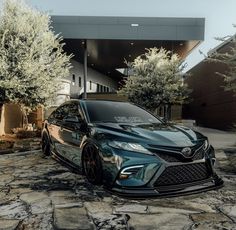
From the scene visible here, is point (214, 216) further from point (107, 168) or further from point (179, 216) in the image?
point (107, 168)

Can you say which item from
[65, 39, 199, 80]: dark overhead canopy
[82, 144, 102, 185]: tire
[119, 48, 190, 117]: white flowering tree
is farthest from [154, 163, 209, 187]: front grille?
[65, 39, 199, 80]: dark overhead canopy

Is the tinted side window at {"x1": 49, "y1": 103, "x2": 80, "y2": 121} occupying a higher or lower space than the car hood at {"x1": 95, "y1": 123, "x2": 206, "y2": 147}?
higher

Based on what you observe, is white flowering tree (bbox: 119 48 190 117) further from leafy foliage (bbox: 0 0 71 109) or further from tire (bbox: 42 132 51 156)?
tire (bbox: 42 132 51 156)

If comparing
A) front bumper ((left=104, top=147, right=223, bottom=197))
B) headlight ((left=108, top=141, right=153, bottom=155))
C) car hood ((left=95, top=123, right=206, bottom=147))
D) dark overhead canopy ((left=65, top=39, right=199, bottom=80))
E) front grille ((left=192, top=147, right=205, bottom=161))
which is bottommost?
front bumper ((left=104, top=147, right=223, bottom=197))

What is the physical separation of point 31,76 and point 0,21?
238cm

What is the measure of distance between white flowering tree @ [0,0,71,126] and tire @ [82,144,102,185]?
5915 mm

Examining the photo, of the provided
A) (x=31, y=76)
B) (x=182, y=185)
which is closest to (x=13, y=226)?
(x=182, y=185)

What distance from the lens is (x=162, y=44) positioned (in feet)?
85.3

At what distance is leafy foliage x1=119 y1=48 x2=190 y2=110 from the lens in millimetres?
→ 21016

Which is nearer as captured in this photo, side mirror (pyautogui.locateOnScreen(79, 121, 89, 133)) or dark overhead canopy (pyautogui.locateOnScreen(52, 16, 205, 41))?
side mirror (pyautogui.locateOnScreen(79, 121, 89, 133))

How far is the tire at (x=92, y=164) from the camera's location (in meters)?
5.50

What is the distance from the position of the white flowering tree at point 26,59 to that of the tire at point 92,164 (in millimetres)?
5915

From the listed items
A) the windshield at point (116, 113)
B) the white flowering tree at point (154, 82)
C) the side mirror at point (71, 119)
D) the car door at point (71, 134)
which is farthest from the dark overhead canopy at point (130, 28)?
the side mirror at point (71, 119)

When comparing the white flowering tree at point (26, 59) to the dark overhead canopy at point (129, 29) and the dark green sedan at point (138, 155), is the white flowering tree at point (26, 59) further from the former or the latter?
the dark overhead canopy at point (129, 29)
